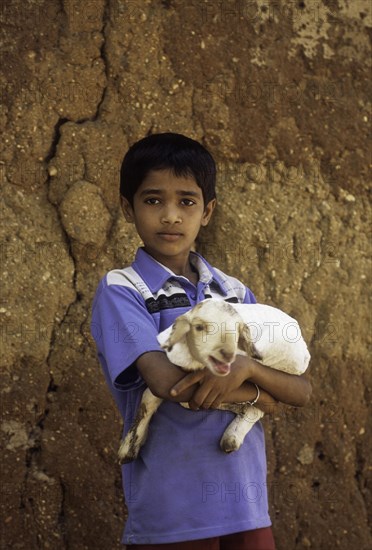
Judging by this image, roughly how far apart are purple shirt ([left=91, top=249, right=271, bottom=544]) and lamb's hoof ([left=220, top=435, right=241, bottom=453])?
3cm

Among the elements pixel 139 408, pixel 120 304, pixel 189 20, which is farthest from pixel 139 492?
pixel 189 20

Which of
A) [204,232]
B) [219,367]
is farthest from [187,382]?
[204,232]

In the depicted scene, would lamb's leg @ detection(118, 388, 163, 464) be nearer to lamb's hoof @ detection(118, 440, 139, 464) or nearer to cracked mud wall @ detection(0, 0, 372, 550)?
lamb's hoof @ detection(118, 440, 139, 464)

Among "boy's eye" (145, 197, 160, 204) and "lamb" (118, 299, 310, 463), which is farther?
"boy's eye" (145, 197, 160, 204)

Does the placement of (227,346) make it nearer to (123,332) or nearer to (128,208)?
(123,332)

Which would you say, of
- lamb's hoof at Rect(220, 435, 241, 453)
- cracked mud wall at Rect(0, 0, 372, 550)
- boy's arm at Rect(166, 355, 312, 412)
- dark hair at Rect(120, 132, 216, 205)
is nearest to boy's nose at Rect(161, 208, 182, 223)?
dark hair at Rect(120, 132, 216, 205)

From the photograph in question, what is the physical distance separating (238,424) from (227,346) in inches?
13.0

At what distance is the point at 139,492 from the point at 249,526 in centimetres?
32

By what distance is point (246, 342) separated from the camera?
89.4 inches

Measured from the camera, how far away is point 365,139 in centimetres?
396

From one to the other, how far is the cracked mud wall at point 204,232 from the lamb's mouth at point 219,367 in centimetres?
129

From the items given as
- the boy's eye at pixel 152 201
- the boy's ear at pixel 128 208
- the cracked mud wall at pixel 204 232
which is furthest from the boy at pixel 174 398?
the cracked mud wall at pixel 204 232

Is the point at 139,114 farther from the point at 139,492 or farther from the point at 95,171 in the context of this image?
the point at 139,492

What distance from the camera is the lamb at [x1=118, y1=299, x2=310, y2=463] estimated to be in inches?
84.7
